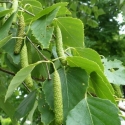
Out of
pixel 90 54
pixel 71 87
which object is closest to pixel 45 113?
pixel 71 87

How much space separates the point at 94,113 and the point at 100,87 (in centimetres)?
9

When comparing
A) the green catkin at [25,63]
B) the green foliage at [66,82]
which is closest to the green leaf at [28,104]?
the green foliage at [66,82]

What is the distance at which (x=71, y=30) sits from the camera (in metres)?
1.01

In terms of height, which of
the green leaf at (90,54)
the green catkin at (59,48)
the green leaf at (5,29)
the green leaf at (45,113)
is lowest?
the green leaf at (45,113)

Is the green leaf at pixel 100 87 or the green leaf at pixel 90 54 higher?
the green leaf at pixel 90 54

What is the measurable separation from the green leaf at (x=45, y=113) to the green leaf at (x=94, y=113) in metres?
0.09

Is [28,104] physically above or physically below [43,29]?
below

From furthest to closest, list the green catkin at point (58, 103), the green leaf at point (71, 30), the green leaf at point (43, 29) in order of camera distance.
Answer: the green leaf at point (71, 30) < the green leaf at point (43, 29) < the green catkin at point (58, 103)

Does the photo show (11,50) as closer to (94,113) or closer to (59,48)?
(59,48)

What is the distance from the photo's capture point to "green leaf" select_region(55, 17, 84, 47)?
985 millimetres

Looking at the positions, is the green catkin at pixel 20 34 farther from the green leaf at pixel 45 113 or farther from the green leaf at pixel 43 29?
the green leaf at pixel 45 113

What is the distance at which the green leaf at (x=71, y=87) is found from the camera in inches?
32.3

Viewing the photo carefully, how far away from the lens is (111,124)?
2.49 ft

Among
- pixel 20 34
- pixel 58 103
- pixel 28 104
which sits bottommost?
pixel 28 104
